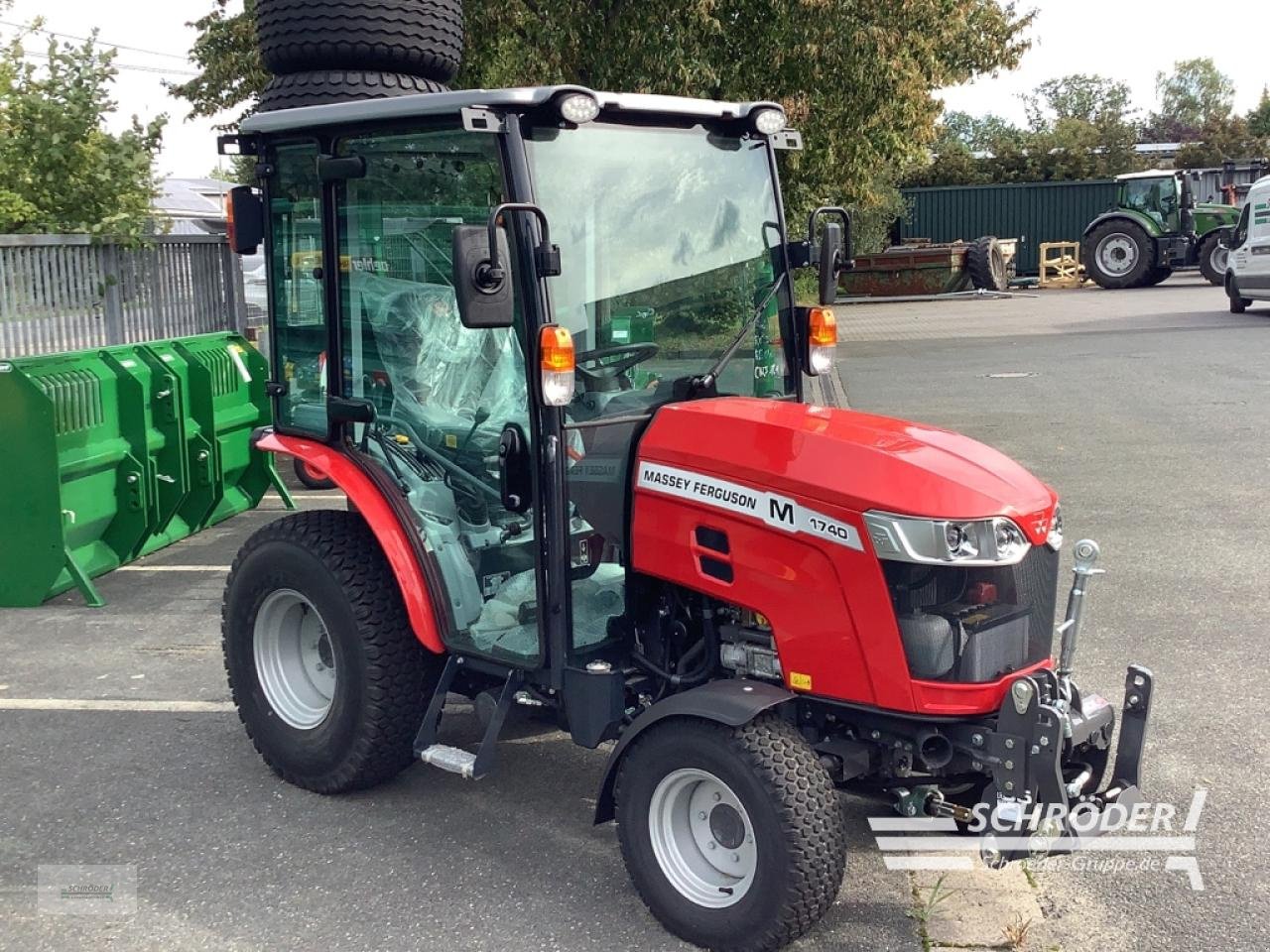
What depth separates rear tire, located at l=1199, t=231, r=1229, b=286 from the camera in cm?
2773

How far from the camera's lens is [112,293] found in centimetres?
1028

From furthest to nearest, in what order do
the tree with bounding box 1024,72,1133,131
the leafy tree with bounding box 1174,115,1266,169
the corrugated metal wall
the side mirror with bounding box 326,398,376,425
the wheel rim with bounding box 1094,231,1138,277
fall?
the tree with bounding box 1024,72,1133,131 → the leafy tree with bounding box 1174,115,1266,169 → the corrugated metal wall → the wheel rim with bounding box 1094,231,1138,277 → the side mirror with bounding box 326,398,376,425

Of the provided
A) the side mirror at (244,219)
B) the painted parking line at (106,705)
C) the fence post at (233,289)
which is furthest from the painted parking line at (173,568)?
the fence post at (233,289)

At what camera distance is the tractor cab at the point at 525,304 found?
144 inches

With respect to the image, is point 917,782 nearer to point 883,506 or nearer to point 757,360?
point 883,506

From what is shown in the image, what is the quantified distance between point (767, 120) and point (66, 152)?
25.6 feet

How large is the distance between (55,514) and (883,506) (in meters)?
5.15

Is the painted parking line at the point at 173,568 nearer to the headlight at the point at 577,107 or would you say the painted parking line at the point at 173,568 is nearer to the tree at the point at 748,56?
the headlight at the point at 577,107

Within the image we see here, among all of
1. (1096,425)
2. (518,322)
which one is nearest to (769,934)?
(518,322)

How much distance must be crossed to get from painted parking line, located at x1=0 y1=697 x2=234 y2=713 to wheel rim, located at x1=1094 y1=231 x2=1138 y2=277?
2713 cm

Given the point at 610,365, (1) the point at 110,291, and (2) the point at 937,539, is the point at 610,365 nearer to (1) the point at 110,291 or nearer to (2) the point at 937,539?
(2) the point at 937,539

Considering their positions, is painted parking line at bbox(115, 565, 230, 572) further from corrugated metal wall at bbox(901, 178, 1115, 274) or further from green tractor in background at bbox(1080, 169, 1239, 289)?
corrugated metal wall at bbox(901, 178, 1115, 274)

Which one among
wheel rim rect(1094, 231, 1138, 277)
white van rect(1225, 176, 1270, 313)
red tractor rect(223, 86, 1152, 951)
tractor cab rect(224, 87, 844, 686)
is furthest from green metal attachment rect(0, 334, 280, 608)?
wheel rim rect(1094, 231, 1138, 277)

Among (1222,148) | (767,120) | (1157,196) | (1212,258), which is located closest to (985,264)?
(1157,196)
